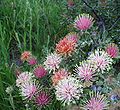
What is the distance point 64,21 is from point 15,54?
514mm

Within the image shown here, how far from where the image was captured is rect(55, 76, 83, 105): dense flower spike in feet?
6.79

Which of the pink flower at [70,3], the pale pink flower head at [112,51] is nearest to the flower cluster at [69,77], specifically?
the pale pink flower head at [112,51]

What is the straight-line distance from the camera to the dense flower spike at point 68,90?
207cm

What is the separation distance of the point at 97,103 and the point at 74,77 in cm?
25

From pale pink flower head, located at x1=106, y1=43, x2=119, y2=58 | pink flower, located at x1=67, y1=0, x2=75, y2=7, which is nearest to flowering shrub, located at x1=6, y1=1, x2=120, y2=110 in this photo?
pale pink flower head, located at x1=106, y1=43, x2=119, y2=58

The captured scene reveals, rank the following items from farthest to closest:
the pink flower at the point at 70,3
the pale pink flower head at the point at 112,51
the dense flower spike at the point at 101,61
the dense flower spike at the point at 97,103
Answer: the pink flower at the point at 70,3, the pale pink flower head at the point at 112,51, the dense flower spike at the point at 101,61, the dense flower spike at the point at 97,103

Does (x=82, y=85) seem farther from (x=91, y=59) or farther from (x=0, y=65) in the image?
(x=0, y=65)

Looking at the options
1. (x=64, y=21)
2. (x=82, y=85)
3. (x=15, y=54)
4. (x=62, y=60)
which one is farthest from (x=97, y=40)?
(x=15, y=54)

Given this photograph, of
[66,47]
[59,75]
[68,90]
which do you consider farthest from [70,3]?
[68,90]

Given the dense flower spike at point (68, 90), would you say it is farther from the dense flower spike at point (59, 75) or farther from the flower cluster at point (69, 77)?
the dense flower spike at point (59, 75)

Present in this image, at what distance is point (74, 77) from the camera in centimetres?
223

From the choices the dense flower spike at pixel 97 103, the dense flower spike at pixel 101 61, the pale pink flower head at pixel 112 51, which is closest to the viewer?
the dense flower spike at pixel 97 103

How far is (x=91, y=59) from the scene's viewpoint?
86.9 inches

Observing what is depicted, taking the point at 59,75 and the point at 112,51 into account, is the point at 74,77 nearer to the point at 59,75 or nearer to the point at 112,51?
the point at 59,75
